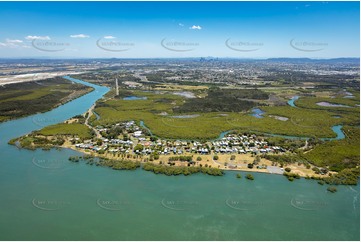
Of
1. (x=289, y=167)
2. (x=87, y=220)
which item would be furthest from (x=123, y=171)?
(x=289, y=167)

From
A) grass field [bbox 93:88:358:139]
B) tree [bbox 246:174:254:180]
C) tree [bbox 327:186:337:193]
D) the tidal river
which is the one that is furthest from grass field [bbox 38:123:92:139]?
tree [bbox 327:186:337:193]

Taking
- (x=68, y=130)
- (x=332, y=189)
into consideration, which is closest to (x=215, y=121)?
(x=68, y=130)

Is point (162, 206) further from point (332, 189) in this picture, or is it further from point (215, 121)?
point (215, 121)

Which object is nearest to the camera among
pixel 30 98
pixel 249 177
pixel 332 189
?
pixel 332 189

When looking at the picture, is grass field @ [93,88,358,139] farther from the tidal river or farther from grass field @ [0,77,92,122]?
the tidal river

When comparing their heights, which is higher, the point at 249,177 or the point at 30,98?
the point at 30,98

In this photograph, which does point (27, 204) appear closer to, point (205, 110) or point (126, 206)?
point (126, 206)

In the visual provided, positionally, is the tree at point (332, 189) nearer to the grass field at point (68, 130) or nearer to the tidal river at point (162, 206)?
the tidal river at point (162, 206)

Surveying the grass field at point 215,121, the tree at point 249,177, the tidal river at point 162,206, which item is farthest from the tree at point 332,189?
the grass field at point 215,121
